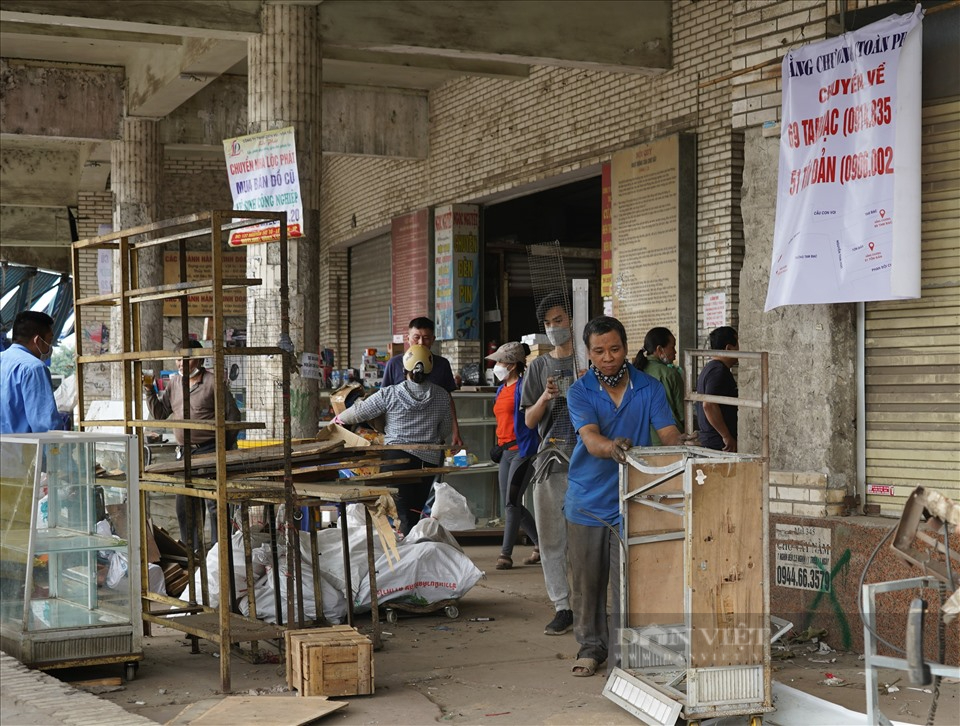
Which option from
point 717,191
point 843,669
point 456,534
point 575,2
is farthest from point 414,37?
point 843,669

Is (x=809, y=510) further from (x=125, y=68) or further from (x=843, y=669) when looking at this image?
(x=125, y=68)

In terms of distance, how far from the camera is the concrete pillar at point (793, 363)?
689 centimetres

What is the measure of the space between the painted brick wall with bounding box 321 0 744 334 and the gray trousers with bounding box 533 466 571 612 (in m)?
3.22

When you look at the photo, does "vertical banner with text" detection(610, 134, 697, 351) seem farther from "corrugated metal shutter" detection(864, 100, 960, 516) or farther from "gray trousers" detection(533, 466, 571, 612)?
"gray trousers" detection(533, 466, 571, 612)

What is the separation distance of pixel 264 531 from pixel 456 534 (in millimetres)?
2994

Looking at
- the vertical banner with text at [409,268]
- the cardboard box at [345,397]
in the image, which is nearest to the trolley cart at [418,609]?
the cardboard box at [345,397]

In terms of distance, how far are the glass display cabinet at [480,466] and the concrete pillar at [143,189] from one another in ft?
18.0

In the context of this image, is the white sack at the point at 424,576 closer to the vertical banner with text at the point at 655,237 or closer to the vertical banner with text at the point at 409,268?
the vertical banner with text at the point at 655,237

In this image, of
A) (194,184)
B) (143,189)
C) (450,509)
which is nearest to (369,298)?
(194,184)

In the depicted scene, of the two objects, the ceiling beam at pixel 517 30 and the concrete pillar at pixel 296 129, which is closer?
the concrete pillar at pixel 296 129

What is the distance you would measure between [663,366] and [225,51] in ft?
23.2

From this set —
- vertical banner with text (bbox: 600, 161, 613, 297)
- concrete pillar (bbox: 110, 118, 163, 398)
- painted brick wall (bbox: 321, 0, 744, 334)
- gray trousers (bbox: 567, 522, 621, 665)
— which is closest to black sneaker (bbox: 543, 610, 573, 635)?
gray trousers (bbox: 567, 522, 621, 665)

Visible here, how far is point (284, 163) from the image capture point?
33.6ft

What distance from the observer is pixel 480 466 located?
459 inches
